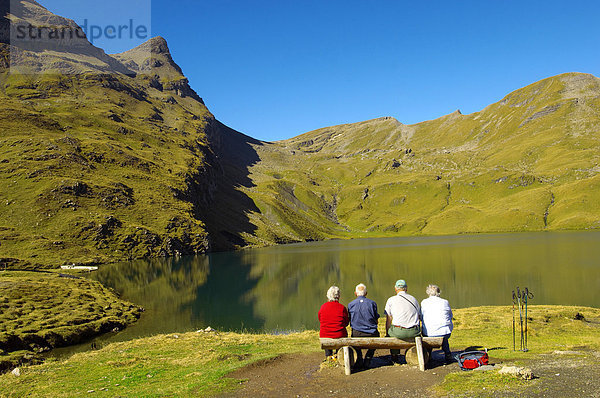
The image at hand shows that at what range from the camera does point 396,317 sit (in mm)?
14922

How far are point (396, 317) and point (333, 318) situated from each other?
2.62 meters

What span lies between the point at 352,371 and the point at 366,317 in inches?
86.8

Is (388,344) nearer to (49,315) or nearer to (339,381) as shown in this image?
(339,381)

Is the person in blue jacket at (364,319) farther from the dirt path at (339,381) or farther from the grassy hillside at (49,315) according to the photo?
the grassy hillside at (49,315)

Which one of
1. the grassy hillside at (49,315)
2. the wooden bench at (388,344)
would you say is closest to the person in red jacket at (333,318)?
the wooden bench at (388,344)

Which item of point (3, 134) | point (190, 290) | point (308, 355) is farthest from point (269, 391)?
point (3, 134)

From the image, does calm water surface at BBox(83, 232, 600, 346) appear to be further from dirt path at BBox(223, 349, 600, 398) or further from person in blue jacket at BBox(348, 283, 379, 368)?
person in blue jacket at BBox(348, 283, 379, 368)

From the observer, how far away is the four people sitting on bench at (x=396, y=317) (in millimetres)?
14758

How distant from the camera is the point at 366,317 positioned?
604 inches

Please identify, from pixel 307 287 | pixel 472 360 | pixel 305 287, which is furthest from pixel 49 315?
pixel 472 360

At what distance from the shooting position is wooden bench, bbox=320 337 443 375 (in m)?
13.9

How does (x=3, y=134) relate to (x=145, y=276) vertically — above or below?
above

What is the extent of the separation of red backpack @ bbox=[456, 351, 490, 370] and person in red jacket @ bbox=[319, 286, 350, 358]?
464 cm

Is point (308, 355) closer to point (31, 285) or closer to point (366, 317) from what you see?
point (366, 317)
